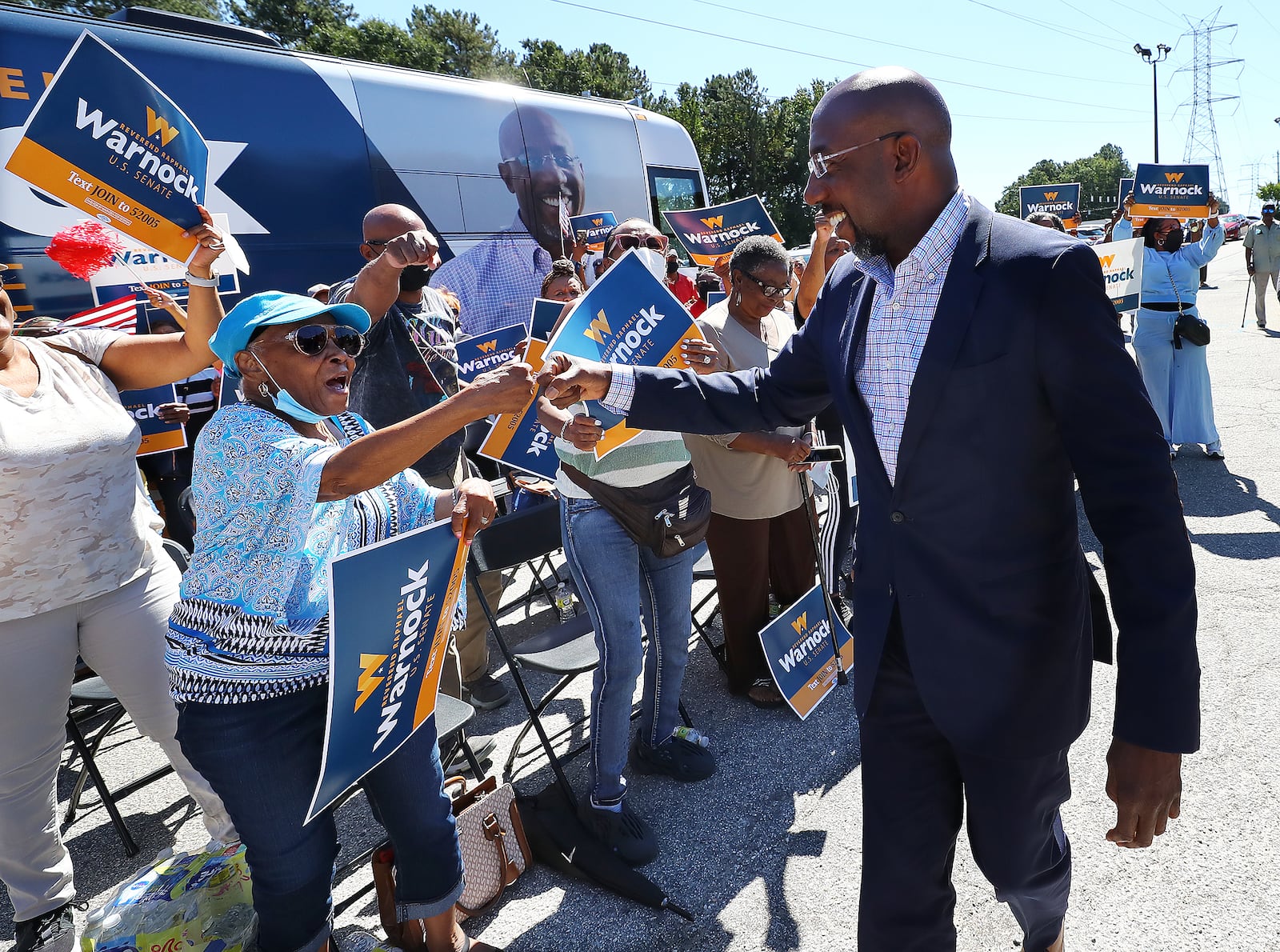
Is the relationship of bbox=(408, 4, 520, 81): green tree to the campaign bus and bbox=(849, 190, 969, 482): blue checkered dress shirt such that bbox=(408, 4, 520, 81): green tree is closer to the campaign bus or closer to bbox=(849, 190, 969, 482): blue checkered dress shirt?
the campaign bus

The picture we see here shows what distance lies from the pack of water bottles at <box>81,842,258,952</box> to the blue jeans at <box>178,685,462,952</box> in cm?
32

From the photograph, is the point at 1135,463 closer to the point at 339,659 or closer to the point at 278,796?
the point at 339,659

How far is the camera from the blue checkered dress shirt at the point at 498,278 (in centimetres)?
793

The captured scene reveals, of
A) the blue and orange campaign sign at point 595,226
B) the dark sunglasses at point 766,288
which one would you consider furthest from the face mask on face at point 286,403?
the blue and orange campaign sign at point 595,226

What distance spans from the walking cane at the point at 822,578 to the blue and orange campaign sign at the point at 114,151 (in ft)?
9.14

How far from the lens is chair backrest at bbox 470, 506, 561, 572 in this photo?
338 cm

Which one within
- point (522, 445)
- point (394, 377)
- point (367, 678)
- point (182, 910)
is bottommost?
point (182, 910)

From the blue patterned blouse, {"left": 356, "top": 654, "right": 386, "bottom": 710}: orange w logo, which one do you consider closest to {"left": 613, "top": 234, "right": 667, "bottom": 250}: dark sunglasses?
the blue patterned blouse

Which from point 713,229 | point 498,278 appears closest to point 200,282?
point 713,229

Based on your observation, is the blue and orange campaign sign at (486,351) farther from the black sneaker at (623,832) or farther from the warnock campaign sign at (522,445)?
the black sneaker at (623,832)

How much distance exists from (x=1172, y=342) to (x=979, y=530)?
6.96 meters

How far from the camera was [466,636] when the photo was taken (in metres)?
4.29

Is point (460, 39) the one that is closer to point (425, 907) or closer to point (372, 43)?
point (372, 43)

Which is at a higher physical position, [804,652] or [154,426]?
[154,426]
